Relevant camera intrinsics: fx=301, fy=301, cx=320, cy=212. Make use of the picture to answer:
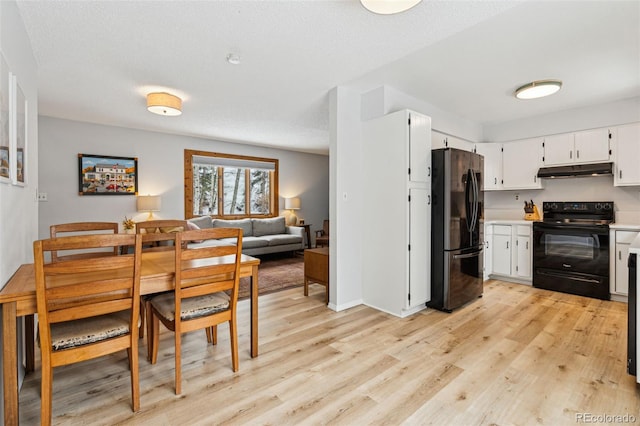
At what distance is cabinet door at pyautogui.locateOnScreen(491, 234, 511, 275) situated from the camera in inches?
171

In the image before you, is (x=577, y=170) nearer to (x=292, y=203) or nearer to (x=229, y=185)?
(x=292, y=203)

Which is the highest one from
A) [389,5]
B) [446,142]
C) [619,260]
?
[389,5]

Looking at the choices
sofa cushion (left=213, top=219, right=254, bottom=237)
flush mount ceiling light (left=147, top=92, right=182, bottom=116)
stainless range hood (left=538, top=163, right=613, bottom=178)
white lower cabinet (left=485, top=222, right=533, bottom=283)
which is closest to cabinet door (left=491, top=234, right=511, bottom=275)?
white lower cabinet (left=485, top=222, right=533, bottom=283)

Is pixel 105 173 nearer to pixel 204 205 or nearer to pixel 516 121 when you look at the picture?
pixel 204 205

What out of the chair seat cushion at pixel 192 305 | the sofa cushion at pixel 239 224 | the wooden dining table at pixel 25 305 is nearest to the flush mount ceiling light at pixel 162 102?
the wooden dining table at pixel 25 305

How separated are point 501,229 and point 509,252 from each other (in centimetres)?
34

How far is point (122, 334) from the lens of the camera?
5.62ft

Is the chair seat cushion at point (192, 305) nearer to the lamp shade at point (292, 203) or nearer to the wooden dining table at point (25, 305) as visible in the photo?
the wooden dining table at point (25, 305)

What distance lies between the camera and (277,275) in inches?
194

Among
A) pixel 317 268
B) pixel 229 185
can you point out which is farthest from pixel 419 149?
pixel 229 185

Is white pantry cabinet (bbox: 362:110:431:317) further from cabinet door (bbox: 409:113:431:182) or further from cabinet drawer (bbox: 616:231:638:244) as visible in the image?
cabinet drawer (bbox: 616:231:638:244)

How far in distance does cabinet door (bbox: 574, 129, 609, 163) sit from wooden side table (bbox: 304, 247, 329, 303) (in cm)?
356

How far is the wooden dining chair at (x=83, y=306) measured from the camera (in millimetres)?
1454

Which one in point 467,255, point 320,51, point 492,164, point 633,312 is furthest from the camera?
point 492,164
